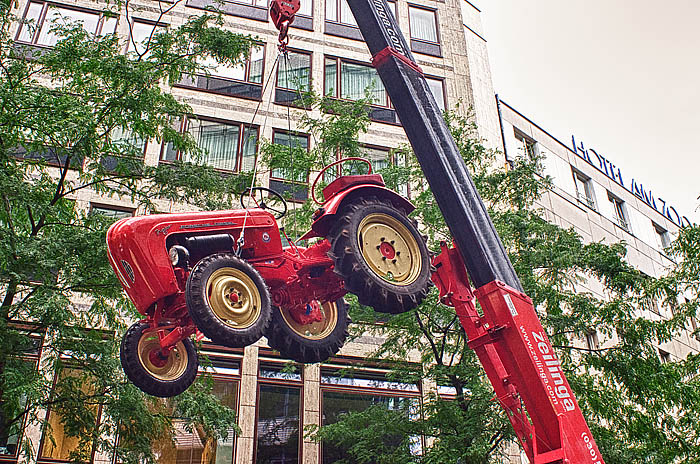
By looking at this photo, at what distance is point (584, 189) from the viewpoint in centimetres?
3294

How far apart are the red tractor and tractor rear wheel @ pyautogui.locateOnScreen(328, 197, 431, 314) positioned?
0.04ft

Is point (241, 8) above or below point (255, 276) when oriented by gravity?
above

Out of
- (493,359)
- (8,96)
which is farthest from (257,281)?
(8,96)

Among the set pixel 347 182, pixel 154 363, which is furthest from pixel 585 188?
pixel 154 363

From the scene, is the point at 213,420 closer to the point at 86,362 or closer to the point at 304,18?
the point at 86,362

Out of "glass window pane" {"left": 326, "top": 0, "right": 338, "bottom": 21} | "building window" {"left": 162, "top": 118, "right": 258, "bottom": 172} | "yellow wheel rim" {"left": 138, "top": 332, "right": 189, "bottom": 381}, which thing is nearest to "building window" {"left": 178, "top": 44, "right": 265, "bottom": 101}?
"building window" {"left": 162, "top": 118, "right": 258, "bottom": 172}

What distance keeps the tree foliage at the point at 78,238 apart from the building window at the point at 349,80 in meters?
11.1

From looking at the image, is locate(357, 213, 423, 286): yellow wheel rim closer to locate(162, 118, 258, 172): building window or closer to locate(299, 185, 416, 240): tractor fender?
locate(299, 185, 416, 240): tractor fender

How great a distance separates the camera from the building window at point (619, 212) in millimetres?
34531

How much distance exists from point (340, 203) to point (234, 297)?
5.68ft

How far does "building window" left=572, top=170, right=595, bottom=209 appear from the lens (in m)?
32.2

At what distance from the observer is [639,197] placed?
37.7 metres

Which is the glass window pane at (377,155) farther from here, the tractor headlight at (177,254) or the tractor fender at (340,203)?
the tractor headlight at (177,254)

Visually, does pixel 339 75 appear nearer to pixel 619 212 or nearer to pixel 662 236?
pixel 619 212
